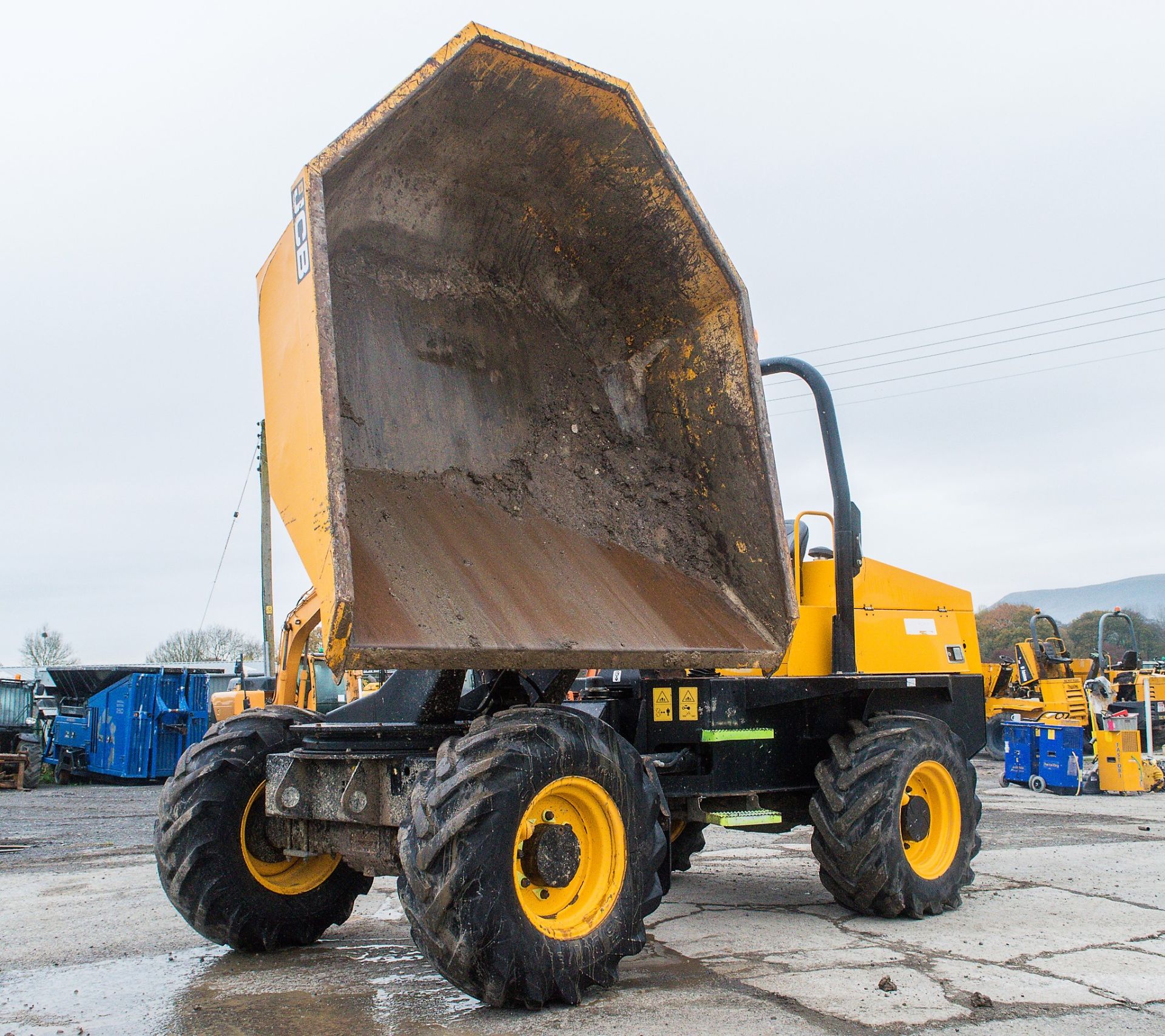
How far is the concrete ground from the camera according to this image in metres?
4.12

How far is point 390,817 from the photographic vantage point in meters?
4.55

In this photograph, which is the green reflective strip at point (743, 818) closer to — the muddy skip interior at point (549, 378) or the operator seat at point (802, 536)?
the muddy skip interior at point (549, 378)

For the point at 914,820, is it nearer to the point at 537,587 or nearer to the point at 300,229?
the point at 537,587

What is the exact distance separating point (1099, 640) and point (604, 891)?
15.3m

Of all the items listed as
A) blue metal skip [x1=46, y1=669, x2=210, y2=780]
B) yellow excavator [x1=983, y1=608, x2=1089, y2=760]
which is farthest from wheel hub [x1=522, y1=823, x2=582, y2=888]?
blue metal skip [x1=46, y1=669, x2=210, y2=780]

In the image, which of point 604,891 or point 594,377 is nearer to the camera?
point 604,891

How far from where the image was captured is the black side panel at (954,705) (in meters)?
6.53

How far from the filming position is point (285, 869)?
5.44 metres

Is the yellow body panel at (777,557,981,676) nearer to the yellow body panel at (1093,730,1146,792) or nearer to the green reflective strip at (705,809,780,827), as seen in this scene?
the green reflective strip at (705,809,780,827)

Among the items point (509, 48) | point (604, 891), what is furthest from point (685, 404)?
point (604, 891)

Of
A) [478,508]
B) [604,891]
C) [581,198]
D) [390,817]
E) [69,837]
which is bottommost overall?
[69,837]

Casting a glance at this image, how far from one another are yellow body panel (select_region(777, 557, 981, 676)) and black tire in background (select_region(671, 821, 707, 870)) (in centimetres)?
138

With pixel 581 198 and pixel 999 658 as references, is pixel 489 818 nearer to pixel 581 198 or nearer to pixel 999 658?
pixel 581 198

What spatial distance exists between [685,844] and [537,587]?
2.72 m
